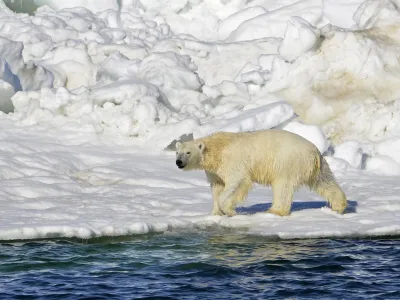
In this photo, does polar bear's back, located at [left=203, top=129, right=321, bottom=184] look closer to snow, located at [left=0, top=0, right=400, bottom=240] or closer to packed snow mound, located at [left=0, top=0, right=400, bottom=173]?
snow, located at [left=0, top=0, right=400, bottom=240]

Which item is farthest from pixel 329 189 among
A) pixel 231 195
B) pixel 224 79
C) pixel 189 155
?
pixel 224 79

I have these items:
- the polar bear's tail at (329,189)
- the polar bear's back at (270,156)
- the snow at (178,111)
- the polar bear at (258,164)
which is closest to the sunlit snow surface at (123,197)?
the snow at (178,111)

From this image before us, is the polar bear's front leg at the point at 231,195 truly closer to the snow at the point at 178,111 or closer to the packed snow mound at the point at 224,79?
the snow at the point at 178,111

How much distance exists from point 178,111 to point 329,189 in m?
6.86

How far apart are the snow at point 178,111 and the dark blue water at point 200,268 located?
0.52 meters

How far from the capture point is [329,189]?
11.4 metres

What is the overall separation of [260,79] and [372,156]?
3826 mm

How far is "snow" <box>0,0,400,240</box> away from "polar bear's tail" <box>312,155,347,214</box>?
0.66 feet

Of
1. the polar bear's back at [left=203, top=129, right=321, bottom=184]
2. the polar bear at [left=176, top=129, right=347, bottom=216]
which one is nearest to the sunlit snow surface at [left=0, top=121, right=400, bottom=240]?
the polar bear at [left=176, top=129, right=347, bottom=216]

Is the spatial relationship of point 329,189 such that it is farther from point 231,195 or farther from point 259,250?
point 259,250

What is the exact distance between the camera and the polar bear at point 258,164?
1104 cm

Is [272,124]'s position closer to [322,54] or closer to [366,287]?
[322,54]

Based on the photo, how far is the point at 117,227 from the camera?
10398mm

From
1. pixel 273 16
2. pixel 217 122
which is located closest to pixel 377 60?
pixel 217 122
